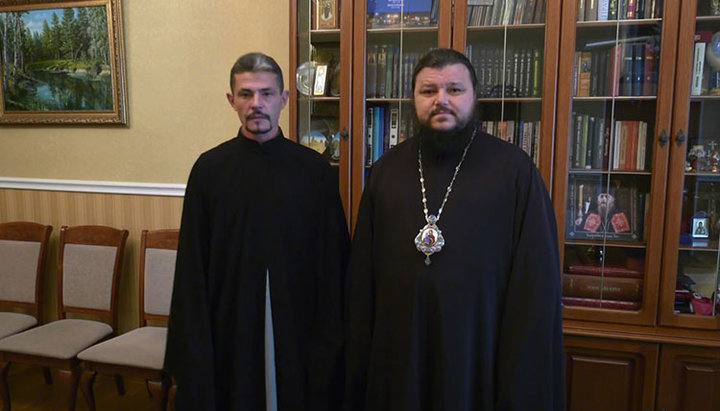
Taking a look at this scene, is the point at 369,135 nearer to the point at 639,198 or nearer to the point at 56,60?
the point at 639,198

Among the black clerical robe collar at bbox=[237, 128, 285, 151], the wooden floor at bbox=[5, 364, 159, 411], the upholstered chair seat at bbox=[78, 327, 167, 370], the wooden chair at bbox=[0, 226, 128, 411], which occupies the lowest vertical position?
the wooden floor at bbox=[5, 364, 159, 411]

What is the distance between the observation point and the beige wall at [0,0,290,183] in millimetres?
2590

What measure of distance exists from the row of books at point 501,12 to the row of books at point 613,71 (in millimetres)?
255

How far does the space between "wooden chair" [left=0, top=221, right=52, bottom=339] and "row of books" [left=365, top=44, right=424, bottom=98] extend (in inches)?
81.8

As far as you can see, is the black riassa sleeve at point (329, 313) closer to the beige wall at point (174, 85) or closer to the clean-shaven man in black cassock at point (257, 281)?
the clean-shaven man in black cassock at point (257, 281)

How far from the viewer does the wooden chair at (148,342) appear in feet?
7.32

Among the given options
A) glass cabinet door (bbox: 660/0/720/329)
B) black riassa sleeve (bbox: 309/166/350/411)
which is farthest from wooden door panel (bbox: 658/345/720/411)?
black riassa sleeve (bbox: 309/166/350/411)

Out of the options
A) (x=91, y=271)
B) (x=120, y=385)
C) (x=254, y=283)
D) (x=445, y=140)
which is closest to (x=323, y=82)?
(x=445, y=140)

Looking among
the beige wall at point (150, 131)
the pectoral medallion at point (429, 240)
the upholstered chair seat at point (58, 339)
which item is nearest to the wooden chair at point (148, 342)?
the upholstered chair seat at point (58, 339)

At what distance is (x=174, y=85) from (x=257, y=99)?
141cm

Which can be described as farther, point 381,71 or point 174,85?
point 174,85

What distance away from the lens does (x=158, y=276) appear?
2592 millimetres

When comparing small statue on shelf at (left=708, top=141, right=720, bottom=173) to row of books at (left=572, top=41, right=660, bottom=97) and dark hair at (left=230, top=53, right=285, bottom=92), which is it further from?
dark hair at (left=230, top=53, right=285, bottom=92)

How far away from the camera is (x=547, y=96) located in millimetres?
1921
